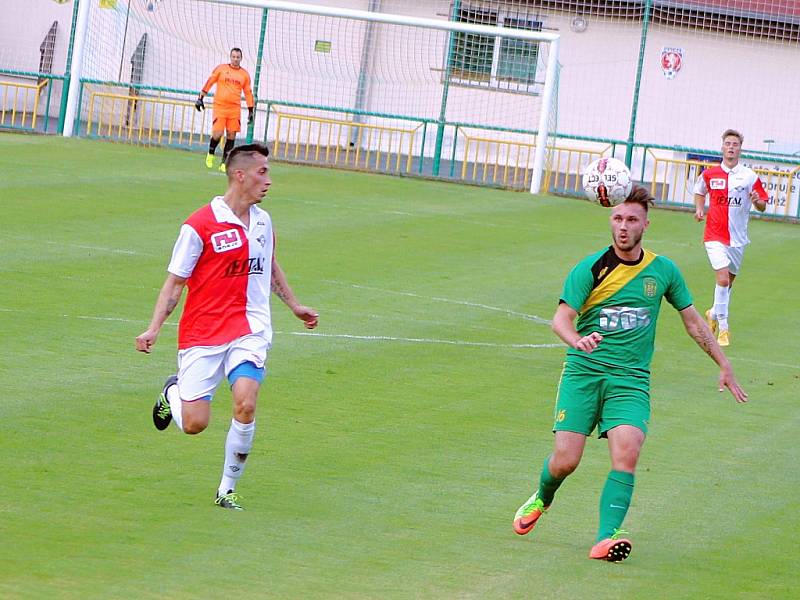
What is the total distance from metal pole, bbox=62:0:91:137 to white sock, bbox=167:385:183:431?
22679 mm

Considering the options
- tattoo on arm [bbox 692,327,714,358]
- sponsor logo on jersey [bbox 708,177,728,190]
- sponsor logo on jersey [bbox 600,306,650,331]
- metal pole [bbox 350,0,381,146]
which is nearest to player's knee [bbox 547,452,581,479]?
sponsor logo on jersey [bbox 600,306,650,331]

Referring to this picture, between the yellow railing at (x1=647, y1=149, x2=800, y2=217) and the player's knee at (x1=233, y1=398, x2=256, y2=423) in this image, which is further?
the yellow railing at (x1=647, y1=149, x2=800, y2=217)

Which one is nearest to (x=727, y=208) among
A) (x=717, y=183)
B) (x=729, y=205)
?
(x=729, y=205)

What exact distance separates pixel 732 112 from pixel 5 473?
30799mm

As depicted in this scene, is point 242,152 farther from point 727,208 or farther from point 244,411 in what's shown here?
point 727,208

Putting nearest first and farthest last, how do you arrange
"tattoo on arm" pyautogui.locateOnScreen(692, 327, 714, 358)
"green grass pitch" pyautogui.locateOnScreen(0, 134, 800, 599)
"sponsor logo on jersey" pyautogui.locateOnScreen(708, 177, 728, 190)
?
"green grass pitch" pyautogui.locateOnScreen(0, 134, 800, 599), "tattoo on arm" pyautogui.locateOnScreen(692, 327, 714, 358), "sponsor logo on jersey" pyautogui.locateOnScreen(708, 177, 728, 190)

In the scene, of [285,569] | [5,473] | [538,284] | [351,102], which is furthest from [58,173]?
[285,569]

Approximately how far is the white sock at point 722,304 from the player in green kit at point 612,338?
798 centimetres

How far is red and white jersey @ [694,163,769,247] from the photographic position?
16.3m

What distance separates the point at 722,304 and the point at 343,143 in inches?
706

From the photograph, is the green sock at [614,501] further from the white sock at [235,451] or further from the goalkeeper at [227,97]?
the goalkeeper at [227,97]

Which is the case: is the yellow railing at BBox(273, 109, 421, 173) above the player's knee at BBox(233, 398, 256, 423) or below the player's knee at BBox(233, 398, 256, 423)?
above

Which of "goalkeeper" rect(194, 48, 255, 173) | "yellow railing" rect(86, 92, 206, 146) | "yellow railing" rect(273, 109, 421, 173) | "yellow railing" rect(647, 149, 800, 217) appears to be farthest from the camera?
"yellow railing" rect(273, 109, 421, 173)

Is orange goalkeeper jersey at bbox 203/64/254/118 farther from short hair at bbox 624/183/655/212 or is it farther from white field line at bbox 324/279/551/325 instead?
short hair at bbox 624/183/655/212
